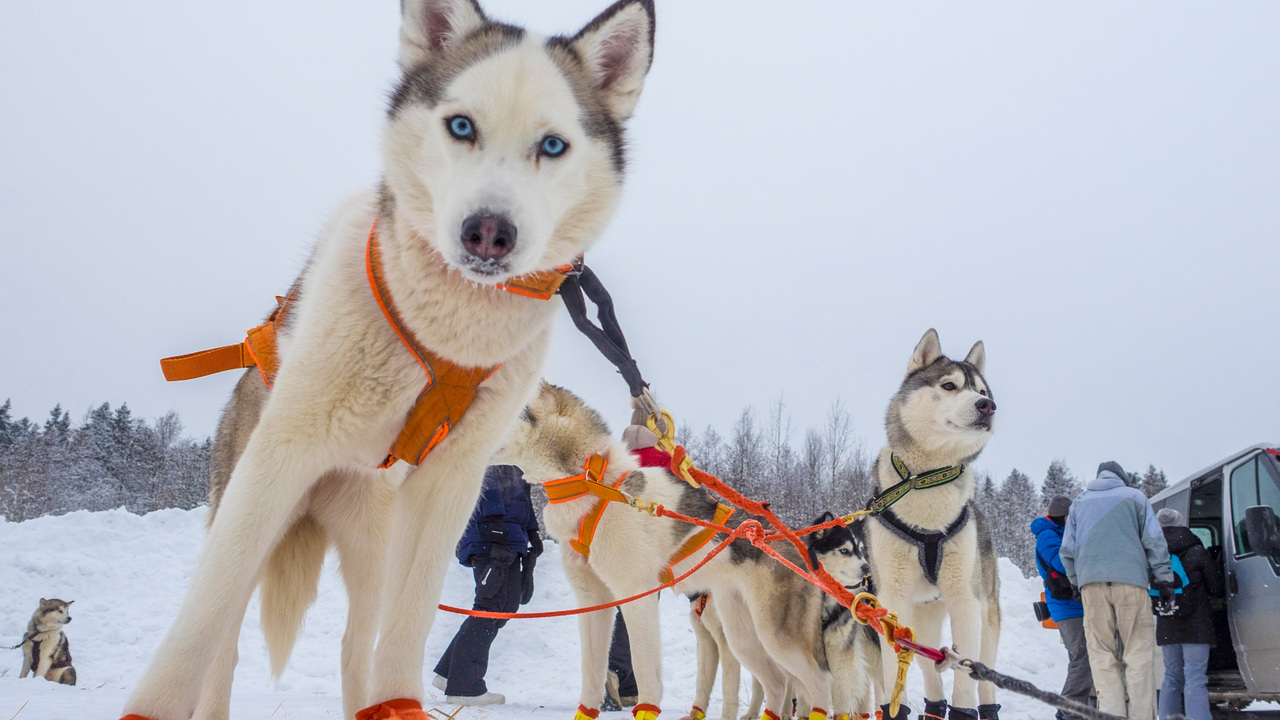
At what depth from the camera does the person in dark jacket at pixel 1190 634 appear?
5629 mm

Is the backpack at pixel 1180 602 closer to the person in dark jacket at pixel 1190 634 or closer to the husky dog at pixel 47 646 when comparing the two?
the person in dark jacket at pixel 1190 634

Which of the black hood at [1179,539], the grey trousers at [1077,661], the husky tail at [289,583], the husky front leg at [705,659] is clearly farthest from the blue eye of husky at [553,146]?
the grey trousers at [1077,661]

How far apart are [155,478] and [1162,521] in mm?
36035

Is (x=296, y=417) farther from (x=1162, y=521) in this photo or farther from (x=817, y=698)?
(x=1162, y=521)

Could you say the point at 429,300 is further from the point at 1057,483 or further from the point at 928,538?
the point at 1057,483

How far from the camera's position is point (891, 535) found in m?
5.21

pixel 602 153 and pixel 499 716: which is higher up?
pixel 602 153

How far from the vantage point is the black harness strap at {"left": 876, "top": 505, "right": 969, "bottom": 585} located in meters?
5.10

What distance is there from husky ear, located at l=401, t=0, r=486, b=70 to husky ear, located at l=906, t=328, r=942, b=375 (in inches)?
196

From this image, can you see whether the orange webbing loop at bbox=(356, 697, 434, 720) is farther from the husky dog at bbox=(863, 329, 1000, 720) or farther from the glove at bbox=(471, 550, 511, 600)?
the glove at bbox=(471, 550, 511, 600)

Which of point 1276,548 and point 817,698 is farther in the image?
point 1276,548

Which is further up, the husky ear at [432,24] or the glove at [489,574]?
the husky ear at [432,24]

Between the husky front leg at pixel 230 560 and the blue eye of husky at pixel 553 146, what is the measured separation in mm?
865

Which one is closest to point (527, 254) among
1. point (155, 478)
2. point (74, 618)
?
point (74, 618)
